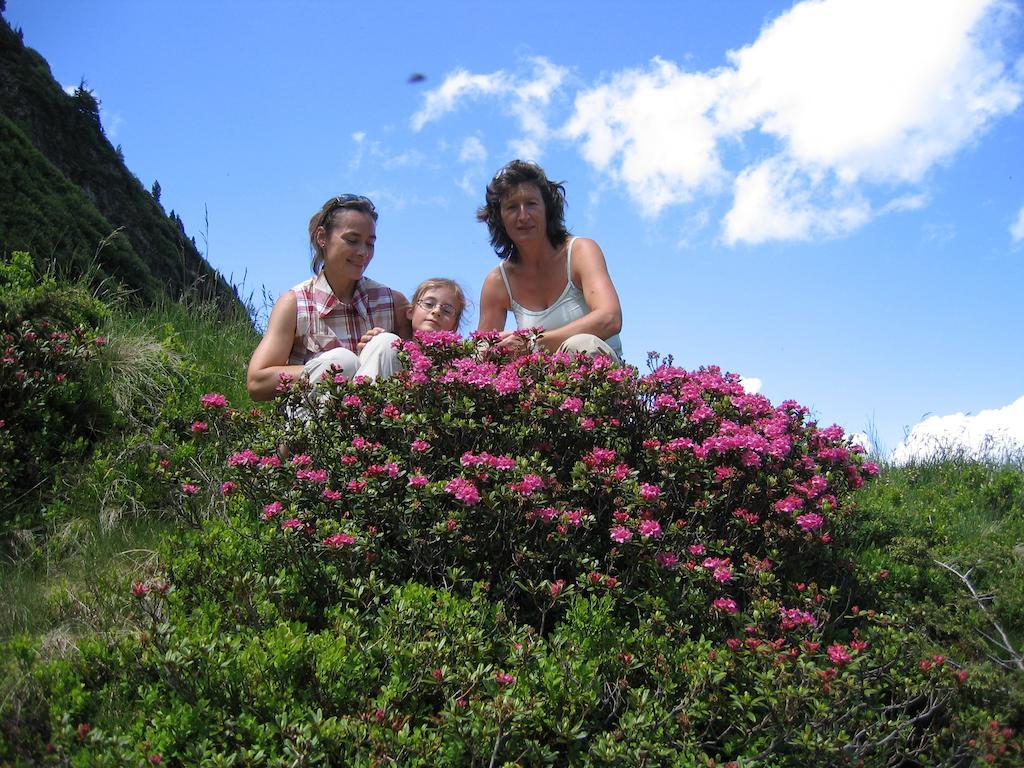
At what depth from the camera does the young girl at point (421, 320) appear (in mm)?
4496

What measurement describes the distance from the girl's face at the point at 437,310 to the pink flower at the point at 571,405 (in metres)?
1.53

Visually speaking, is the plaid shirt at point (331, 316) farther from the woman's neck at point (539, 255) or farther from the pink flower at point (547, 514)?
the pink flower at point (547, 514)

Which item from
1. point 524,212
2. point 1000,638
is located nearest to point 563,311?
point 524,212

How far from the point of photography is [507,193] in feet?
18.5

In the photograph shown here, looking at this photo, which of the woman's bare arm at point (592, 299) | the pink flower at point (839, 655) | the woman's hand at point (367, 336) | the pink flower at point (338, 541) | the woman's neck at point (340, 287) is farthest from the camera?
the woman's neck at point (340, 287)

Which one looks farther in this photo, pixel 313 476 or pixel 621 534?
pixel 313 476

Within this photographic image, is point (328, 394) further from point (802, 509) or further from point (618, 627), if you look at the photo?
point (802, 509)

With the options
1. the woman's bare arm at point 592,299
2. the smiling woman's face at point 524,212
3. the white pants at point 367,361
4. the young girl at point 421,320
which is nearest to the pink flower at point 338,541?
the white pants at point 367,361

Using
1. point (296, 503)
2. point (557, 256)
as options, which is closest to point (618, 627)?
point (296, 503)

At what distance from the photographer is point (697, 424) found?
3.96 metres

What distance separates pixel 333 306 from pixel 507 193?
1.42 meters

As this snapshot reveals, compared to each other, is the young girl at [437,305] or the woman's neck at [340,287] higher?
the woman's neck at [340,287]

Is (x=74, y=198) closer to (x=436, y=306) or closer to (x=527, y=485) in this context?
(x=436, y=306)

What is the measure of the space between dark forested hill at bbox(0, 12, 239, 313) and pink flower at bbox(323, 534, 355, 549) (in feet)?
18.2
